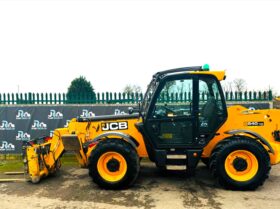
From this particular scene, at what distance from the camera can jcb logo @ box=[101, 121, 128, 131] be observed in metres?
6.62

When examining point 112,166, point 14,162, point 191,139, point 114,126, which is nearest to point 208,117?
point 191,139

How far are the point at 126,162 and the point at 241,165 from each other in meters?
2.26

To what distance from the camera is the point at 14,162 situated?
9227mm

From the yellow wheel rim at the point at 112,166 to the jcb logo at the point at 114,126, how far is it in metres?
0.76

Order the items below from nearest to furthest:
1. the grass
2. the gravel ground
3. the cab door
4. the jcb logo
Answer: the gravel ground, the cab door, the jcb logo, the grass

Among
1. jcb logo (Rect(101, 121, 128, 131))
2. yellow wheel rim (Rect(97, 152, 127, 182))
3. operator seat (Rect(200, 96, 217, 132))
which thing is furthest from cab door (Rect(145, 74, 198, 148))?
yellow wheel rim (Rect(97, 152, 127, 182))

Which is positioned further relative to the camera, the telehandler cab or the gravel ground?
the telehandler cab

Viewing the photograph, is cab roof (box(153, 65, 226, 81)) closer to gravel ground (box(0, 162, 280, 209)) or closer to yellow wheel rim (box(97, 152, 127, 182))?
yellow wheel rim (box(97, 152, 127, 182))

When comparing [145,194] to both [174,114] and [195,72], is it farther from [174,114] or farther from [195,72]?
[195,72]

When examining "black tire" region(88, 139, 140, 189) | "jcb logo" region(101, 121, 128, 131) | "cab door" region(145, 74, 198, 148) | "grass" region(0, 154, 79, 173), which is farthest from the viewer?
"grass" region(0, 154, 79, 173)

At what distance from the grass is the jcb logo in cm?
251

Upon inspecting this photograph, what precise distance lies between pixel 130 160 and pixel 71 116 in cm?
467

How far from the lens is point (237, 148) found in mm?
5840

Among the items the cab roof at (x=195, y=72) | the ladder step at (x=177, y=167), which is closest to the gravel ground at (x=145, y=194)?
the ladder step at (x=177, y=167)
